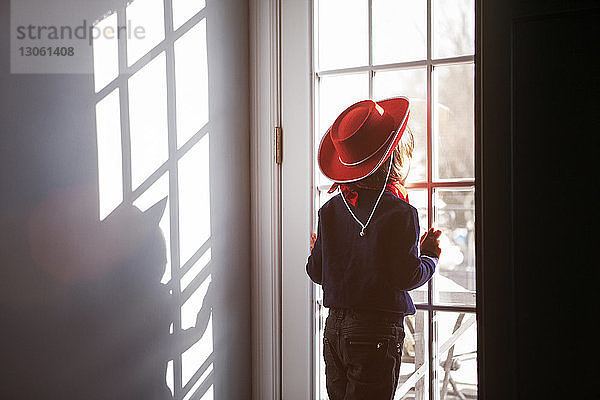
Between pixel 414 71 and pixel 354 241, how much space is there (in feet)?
1.66

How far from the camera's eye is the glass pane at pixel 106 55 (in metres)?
1.43

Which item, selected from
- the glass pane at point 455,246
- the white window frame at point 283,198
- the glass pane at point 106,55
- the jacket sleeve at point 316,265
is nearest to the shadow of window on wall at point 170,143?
the glass pane at point 106,55

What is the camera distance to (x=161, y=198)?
1629mm

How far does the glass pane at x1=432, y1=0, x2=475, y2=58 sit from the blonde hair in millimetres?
247

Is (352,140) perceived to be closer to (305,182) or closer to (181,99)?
(305,182)

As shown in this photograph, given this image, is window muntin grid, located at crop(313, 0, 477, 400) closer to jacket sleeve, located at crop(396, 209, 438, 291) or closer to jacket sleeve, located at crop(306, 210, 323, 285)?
jacket sleeve, located at crop(396, 209, 438, 291)

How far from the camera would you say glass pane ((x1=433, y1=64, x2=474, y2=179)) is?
1.58 meters

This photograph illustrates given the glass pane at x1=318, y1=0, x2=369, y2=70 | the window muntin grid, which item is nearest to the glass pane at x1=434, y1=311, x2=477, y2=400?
the window muntin grid

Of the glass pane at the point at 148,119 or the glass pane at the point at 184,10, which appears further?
the glass pane at the point at 184,10

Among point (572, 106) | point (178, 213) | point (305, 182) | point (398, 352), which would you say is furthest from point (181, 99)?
point (572, 106)

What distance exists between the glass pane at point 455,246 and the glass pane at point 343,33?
1.55ft

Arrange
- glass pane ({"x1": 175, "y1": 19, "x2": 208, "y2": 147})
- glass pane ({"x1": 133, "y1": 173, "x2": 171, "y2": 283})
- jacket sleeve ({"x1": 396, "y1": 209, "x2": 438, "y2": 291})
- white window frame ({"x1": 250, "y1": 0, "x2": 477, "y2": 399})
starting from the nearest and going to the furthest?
jacket sleeve ({"x1": 396, "y1": 209, "x2": 438, "y2": 291})
glass pane ({"x1": 133, "y1": 173, "x2": 171, "y2": 283})
glass pane ({"x1": 175, "y1": 19, "x2": 208, "y2": 147})
white window frame ({"x1": 250, "y1": 0, "x2": 477, "y2": 399})

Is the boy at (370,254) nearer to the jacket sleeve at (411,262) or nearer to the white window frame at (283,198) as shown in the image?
the jacket sleeve at (411,262)

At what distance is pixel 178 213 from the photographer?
5.54 ft
